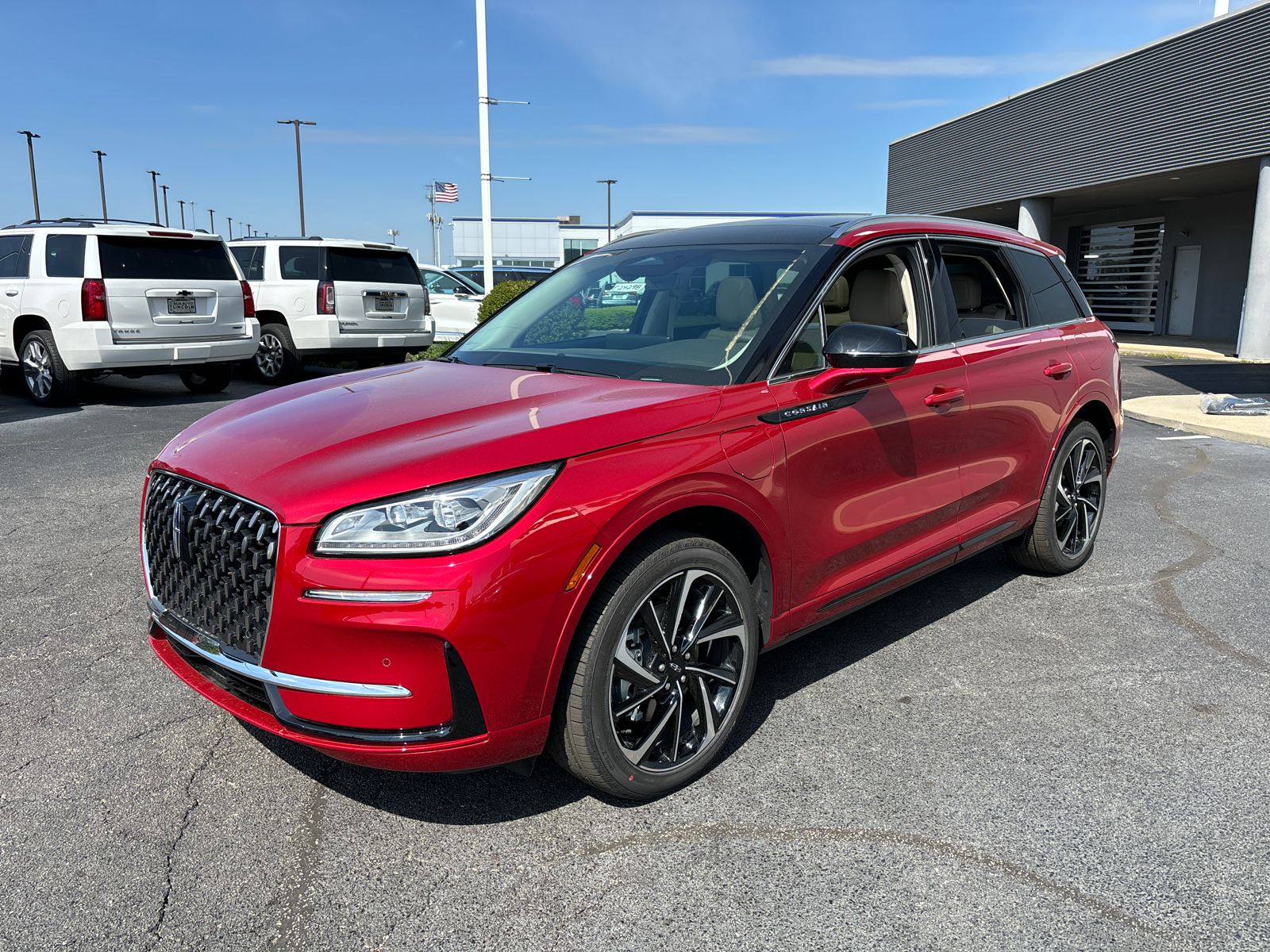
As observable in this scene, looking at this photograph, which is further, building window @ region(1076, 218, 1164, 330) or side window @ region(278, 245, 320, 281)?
building window @ region(1076, 218, 1164, 330)

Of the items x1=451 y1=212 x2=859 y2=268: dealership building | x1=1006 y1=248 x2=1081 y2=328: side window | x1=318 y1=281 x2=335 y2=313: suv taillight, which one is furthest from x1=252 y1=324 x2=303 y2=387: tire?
x1=451 y1=212 x2=859 y2=268: dealership building

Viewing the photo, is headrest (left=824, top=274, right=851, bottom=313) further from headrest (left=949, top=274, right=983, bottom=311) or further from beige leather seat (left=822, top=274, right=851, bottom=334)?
headrest (left=949, top=274, right=983, bottom=311)

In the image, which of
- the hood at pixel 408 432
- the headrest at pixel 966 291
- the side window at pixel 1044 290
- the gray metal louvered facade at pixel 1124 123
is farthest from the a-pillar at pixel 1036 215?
the hood at pixel 408 432

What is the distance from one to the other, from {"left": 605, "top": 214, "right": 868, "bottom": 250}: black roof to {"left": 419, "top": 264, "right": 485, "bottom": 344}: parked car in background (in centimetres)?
1418

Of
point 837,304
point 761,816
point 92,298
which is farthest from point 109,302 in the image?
point 761,816

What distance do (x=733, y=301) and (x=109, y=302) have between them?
938cm

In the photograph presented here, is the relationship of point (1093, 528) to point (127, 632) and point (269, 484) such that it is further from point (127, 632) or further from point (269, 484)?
point (127, 632)

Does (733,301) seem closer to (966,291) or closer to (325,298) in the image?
(966,291)

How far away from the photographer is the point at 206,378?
42.5ft

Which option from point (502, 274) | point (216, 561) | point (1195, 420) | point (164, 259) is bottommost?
point (1195, 420)

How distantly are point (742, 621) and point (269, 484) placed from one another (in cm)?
152

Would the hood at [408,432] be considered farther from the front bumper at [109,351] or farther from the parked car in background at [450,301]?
the parked car in background at [450,301]

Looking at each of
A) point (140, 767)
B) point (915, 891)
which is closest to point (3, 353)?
point (140, 767)

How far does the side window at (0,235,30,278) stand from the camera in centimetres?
1100
